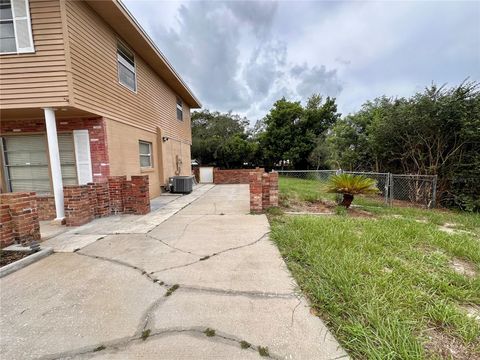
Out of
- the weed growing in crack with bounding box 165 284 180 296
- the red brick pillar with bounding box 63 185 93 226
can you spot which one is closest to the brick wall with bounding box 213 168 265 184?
the red brick pillar with bounding box 63 185 93 226

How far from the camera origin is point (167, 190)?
1002 centimetres

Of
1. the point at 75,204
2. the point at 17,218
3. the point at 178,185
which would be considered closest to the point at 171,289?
the point at 17,218

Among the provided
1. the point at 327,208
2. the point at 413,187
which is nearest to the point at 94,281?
the point at 327,208

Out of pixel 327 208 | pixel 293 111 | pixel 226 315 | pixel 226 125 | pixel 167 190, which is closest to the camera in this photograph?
pixel 226 315

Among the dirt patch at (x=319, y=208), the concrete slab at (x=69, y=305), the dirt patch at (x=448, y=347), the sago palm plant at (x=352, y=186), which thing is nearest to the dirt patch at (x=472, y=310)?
the dirt patch at (x=448, y=347)

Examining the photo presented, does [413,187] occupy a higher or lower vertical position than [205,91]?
lower

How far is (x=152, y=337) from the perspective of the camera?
180 cm

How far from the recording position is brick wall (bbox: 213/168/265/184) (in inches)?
587

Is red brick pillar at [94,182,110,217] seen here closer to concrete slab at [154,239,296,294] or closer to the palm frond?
concrete slab at [154,239,296,294]

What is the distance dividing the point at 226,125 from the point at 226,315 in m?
24.1

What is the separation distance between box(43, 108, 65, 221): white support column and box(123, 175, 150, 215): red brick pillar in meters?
1.40

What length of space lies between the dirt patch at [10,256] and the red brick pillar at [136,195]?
107 inches

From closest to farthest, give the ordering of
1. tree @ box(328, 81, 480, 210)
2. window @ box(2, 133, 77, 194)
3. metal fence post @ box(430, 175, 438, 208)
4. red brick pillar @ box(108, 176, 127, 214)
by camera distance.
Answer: window @ box(2, 133, 77, 194), red brick pillar @ box(108, 176, 127, 214), tree @ box(328, 81, 480, 210), metal fence post @ box(430, 175, 438, 208)

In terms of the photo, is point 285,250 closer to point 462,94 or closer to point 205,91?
point 462,94
